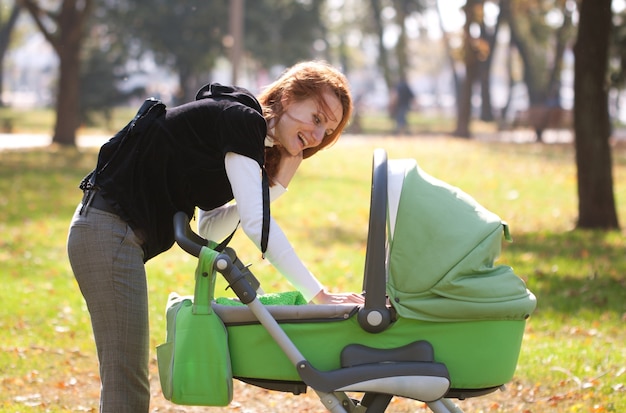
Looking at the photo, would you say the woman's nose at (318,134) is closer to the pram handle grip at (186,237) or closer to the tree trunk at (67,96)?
the pram handle grip at (186,237)

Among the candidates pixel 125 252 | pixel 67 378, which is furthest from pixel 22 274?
pixel 125 252

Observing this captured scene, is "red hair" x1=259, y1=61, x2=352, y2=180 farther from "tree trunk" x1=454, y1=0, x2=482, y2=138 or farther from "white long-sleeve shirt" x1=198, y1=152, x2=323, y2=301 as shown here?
"tree trunk" x1=454, y1=0, x2=482, y2=138

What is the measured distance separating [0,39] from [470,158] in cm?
2914

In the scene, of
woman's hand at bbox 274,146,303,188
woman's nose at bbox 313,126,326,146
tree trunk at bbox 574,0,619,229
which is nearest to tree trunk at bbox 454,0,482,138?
tree trunk at bbox 574,0,619,229

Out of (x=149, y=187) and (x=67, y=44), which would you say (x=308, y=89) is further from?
(x=67, y=44)

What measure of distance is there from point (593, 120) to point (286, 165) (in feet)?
25.2

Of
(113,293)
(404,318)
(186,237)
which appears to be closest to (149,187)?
(186,237)

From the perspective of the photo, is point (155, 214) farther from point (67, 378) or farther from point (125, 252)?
point (67, 378)

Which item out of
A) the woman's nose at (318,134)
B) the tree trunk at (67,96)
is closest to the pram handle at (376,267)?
the woman's nose at (318,134)

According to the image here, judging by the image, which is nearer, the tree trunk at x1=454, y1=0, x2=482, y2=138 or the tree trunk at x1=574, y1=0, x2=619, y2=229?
the tree trunk at x1=574, y1=0, x2=619, y2=229

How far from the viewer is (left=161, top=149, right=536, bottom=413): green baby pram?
11.2 feet

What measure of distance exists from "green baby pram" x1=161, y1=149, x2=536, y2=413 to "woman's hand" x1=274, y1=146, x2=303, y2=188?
1.49 ft

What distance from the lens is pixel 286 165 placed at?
3.95 meters

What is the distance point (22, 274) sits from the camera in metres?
9.22
